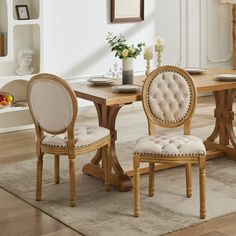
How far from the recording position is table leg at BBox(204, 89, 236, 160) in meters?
5.15

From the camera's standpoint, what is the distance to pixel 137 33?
23.5ft

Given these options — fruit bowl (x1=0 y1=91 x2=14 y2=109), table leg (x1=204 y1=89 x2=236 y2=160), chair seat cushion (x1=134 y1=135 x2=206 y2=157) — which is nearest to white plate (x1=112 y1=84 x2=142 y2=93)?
chair seat cushion (x1=134 y1=135 x2=206 y2=157)

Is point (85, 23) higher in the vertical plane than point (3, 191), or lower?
higher

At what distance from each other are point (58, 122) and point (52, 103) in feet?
0.42

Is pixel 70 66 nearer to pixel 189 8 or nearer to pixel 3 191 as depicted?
pixel 189 8

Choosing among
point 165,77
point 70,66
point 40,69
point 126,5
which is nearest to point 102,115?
point 165,77

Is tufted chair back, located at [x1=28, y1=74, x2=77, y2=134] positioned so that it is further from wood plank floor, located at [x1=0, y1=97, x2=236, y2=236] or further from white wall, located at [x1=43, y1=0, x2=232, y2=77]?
white wall, located at [x1=43, y1=0, x2=232, y2=77]

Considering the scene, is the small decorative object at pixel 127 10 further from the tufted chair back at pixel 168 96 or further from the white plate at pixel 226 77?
the tufted chair back at pixel 168 96

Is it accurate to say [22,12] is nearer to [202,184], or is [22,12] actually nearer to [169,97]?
[169,97]

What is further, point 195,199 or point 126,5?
point 126,5

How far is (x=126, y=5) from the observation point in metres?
6.99

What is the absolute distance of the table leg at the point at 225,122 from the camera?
16.9ft

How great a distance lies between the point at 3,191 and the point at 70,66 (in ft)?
8.18

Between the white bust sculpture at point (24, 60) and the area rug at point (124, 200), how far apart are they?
1.38 metres
